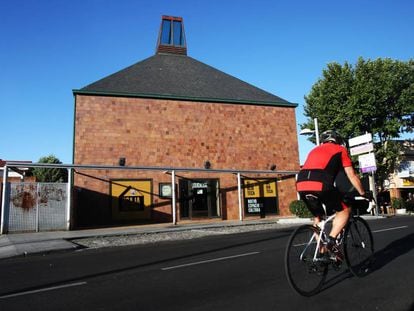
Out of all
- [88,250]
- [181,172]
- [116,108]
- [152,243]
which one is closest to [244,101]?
[181,172]

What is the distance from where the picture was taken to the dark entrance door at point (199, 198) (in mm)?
21859

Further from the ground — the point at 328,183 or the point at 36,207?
the point at 36,207

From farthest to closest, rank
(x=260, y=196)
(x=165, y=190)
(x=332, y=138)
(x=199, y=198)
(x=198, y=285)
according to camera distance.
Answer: (x=260, y=196) < (x=199, y=198) < (x=165, y=190) < (x=198, y=285) < (x=332, y=138)

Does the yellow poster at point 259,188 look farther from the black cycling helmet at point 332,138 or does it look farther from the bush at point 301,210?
the black cycling helmet at point 332,138

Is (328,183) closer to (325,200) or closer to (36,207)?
(325,200)

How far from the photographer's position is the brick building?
20547 millimetres

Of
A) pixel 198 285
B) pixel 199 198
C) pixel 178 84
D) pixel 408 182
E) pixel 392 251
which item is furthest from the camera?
pixel 408 182

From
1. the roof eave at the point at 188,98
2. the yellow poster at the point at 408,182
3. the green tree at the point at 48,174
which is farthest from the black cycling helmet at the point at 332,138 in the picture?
the green tree at the point at 48,174

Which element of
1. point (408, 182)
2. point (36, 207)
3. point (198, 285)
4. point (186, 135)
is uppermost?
point (186, 135)

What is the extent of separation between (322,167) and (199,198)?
58.8ft

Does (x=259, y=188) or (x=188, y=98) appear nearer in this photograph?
(x=188, y=98)

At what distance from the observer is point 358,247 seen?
522 centimetres

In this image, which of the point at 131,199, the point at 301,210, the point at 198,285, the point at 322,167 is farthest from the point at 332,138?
the point at 131,199

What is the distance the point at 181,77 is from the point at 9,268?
19.7m
